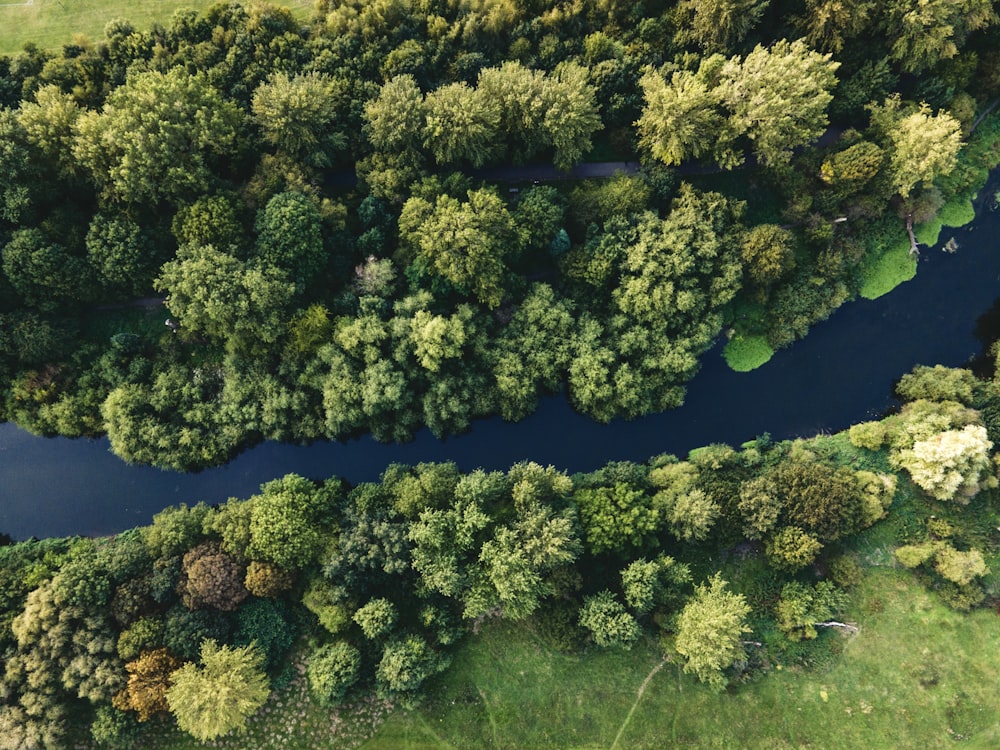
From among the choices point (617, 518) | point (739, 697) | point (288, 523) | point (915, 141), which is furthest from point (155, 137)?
point (739, 697)

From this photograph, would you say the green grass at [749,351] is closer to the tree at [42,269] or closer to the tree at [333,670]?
the tree at [333,670]

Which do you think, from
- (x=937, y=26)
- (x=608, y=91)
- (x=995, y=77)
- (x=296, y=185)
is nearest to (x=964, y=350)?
(x=995, y=77)

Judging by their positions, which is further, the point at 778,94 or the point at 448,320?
the point at 448,320

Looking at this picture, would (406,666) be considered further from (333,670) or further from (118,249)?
(118,249)

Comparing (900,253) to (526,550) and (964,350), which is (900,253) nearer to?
(964,350)

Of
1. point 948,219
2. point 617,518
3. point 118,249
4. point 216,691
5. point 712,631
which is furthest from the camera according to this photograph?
point 948,219

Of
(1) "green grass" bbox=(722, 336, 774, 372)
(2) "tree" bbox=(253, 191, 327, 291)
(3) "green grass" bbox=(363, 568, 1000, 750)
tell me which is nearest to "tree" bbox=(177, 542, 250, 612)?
(3) "green grass" bbox=(363, 568, 1000, 750)
